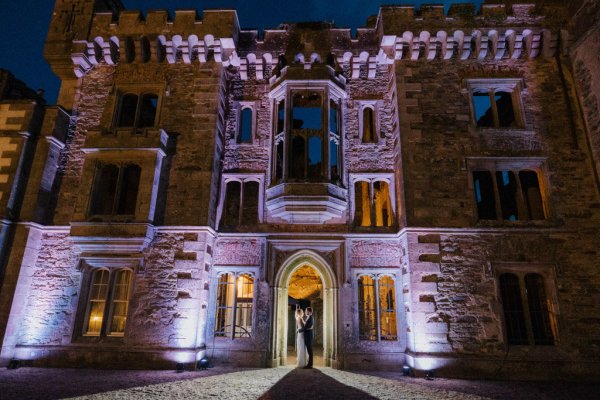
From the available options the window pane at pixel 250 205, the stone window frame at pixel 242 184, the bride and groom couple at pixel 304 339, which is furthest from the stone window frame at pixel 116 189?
the bride and groom couple at pixel 304 339

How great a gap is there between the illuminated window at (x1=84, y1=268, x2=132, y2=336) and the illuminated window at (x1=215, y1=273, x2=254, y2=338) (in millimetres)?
2565

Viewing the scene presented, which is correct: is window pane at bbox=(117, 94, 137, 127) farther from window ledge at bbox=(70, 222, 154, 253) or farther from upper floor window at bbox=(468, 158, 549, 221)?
upper floor window at bbox=(468, 158, 549, 221)

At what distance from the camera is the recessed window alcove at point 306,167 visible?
10.1 m

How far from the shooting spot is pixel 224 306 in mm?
10156

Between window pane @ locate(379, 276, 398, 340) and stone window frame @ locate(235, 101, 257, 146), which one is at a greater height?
stone window frame @ locate(235, 101, 257, 146)

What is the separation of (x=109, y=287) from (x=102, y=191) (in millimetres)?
2935

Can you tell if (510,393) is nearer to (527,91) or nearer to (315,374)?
(315,374)

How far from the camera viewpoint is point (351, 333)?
966 cm

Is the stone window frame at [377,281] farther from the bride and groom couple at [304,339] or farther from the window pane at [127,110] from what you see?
the window pane at [127,110]

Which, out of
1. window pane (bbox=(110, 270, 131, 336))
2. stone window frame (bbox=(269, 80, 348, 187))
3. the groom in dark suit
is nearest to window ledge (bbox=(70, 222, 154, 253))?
window pane (bbox=(110, 270, 131, 336))

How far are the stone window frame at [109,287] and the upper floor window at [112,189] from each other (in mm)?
1386

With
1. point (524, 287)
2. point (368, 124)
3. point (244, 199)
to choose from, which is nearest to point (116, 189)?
point (244, 199)

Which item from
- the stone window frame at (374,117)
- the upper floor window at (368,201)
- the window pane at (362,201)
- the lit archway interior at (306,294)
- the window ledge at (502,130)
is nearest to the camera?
the window ledge at (502,130)

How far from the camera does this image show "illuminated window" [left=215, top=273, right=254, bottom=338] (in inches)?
395
